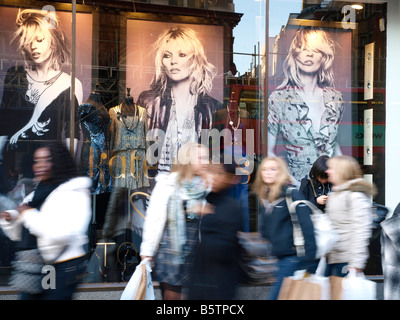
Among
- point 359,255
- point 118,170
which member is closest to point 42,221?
point 359,255

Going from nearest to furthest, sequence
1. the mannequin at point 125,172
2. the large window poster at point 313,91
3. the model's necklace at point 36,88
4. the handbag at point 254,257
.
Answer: the handbag at point 254,257, the model's necklace at point 36,88, the mannequin at point 125,172, the large window poster at point 313,91

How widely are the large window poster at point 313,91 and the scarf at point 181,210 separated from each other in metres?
3.28

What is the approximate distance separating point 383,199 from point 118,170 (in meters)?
3.52

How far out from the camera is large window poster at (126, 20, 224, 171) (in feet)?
21.2

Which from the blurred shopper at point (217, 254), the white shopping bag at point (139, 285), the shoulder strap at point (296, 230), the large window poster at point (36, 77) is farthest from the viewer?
the large window poster at point (36, 77)

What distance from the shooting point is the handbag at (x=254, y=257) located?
3.50 meters

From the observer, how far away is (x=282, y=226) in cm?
368

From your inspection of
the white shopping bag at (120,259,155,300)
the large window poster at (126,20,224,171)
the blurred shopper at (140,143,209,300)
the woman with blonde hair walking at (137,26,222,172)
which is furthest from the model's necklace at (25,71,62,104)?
the white shopping bag at (120,259,155,300)

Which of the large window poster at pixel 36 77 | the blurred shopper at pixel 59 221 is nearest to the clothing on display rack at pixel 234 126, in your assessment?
the large window poster at pixel 36 77

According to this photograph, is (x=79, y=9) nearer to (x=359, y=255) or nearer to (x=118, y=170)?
(x=118, y=170)

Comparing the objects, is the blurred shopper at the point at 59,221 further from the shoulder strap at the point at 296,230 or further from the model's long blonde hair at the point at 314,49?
the model's long blonde hair at the point at 314,49

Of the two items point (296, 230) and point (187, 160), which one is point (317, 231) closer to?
point (296, 230)

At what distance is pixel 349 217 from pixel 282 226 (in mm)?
641
